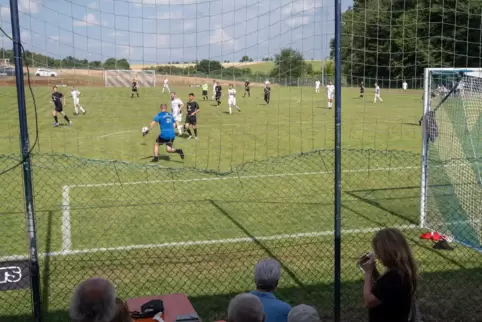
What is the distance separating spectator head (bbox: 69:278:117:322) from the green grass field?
10.7ft

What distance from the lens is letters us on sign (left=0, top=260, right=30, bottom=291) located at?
15.6ft

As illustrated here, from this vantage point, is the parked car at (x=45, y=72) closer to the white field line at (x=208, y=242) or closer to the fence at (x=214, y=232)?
the fence at (x=214, y=232)

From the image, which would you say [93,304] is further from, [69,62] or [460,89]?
[460,89]

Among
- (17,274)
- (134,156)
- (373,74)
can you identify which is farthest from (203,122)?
(17,274)

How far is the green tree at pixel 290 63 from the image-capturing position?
5664mm

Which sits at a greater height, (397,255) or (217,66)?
(217,66)

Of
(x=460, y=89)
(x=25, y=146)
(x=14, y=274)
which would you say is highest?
(x=460, y=89)

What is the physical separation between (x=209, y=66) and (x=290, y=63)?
0.92 metres

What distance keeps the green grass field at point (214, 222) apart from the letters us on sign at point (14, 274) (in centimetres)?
117

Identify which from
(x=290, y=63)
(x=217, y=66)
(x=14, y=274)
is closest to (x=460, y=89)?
(x=290, y=63)

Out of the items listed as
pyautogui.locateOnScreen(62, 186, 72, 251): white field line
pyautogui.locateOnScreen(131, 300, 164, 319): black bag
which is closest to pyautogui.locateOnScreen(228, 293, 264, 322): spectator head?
pyautogui.locateOnScreen(131, 300, 164, 319): black bag

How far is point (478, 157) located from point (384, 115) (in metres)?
21.7

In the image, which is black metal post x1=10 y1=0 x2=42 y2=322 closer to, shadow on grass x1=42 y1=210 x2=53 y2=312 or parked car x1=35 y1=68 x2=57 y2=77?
parked car x1=35 y1=68 x2=57 y2=77

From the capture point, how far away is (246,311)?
2871 mm
